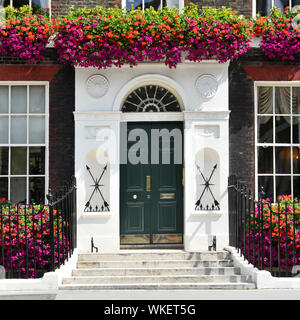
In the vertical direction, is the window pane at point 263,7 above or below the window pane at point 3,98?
above

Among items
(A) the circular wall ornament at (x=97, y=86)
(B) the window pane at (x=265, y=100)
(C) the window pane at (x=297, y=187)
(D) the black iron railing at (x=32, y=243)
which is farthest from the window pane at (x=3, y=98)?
(C) the window pane at (x=297, y=187)

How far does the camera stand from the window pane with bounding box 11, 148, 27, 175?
1024 centimetres

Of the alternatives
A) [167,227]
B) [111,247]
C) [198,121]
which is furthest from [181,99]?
[111,247]

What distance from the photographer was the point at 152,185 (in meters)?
10.2

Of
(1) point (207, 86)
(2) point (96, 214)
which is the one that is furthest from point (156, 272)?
(1) point (207, 86)

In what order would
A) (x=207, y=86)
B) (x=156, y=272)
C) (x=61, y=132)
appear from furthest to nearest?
(x=61, y=132)
(x=207, y=86)
(x=156, y=272)

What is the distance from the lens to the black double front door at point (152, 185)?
33.2 ft

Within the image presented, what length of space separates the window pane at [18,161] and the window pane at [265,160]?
485 cm

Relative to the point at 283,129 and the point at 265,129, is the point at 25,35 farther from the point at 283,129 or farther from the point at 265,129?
the point at 283,129

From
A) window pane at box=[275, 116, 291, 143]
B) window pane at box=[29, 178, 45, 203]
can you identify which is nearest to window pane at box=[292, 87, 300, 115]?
window pane at box=[275, 116, 291, 143]

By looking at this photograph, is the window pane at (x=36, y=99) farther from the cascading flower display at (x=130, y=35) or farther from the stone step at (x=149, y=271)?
the stone step at (x=149, y=271)

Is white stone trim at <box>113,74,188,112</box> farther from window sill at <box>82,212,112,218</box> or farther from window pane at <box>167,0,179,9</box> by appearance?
window sill at <box>82,212,112,218</box>

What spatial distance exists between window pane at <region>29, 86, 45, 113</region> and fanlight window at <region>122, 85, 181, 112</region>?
1680 mm

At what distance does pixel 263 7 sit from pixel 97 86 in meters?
3.84
